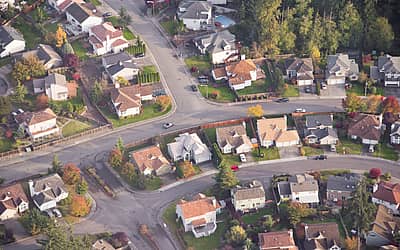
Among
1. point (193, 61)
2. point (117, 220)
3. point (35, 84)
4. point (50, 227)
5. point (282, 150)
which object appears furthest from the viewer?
point (193, 61)

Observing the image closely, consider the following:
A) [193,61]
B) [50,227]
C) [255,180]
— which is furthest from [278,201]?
[193,61]

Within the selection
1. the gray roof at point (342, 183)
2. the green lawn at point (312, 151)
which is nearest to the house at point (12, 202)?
the green lawn at point (312, 151)

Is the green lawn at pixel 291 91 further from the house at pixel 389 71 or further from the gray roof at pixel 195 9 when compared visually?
the gray roof at pixel 195 9

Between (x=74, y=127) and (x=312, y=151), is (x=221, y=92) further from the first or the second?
(x=74, y=127)

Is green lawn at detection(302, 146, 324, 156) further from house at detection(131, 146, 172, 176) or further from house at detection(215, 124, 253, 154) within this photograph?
house at detection(131, 146, 172, 176)

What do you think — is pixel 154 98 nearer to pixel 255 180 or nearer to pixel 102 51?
pixel 102 51

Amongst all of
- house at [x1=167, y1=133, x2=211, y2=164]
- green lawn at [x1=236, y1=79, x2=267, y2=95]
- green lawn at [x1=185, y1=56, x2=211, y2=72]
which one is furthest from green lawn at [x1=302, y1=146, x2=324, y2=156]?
green lawn at [x1=185, y1=56, x2=211, y2=72]

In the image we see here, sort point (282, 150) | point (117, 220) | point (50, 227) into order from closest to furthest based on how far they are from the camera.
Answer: point (50, 227) → point (117, 220) → point (282, 150)
